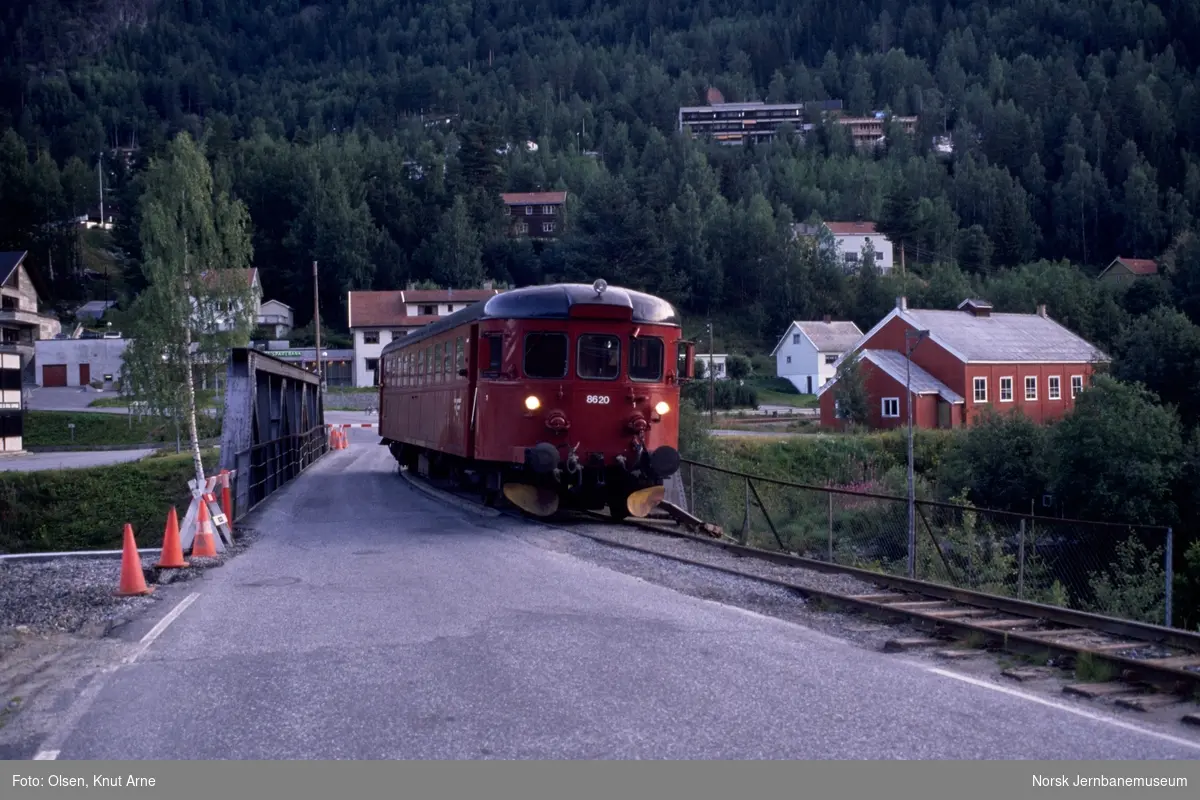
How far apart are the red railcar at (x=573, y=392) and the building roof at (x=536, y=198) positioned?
295ft

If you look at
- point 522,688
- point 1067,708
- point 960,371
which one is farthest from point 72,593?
point 960,371

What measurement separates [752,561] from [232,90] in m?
197

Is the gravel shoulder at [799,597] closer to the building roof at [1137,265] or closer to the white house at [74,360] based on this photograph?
the white house at [74,360]

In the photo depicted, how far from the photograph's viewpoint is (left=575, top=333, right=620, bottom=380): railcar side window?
54.2 ft

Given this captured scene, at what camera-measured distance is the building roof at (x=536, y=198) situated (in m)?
107

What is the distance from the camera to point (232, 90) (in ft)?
632

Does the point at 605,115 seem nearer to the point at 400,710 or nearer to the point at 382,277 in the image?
the point at 382,277

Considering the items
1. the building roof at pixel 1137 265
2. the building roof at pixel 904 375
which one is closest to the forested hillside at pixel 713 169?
the building roof at pixel 1137 265

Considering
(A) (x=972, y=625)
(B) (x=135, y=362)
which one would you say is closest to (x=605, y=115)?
(B) (x=135, y=362)

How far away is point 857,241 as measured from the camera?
102562 mm

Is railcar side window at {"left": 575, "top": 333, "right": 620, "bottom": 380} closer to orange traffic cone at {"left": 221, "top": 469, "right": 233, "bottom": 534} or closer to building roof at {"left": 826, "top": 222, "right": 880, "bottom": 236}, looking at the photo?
orange traffic cone at {"left": 221, "top": 469, "right": 233, "bottom": 534}

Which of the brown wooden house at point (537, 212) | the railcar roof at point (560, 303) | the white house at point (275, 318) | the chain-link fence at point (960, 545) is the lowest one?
the chain-link fence at point (960, 545)

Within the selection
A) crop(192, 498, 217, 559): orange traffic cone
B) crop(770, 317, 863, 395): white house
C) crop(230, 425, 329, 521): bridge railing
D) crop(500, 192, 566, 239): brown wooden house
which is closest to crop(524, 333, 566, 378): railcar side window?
crop(192, 498, 217, 559): orange traffic cone

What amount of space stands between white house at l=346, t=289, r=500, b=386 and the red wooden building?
28083mm
